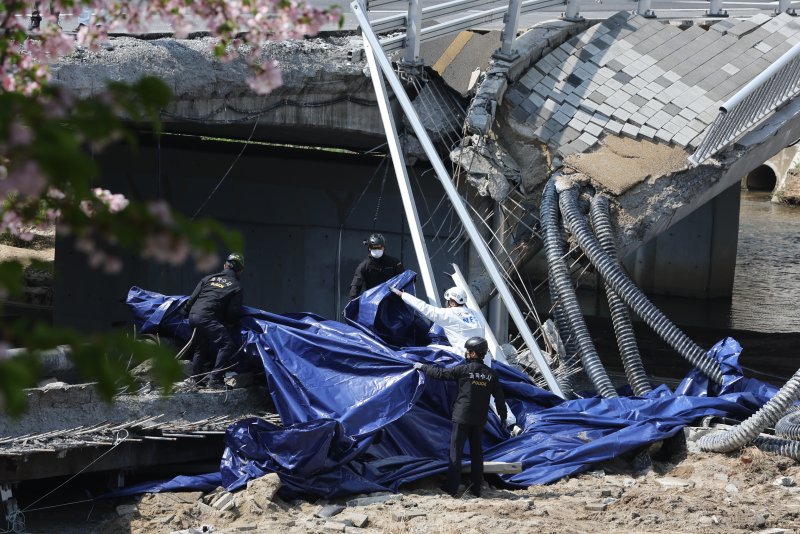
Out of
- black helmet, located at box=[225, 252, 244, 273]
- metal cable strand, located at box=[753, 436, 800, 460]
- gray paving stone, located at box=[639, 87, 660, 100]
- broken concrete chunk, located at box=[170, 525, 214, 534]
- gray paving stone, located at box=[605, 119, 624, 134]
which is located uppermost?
gray paving stone, located at box=[639, 87, 660, 100]

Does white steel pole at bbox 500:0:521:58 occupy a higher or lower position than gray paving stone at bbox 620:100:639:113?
higher

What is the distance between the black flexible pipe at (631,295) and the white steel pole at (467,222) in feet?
3.15

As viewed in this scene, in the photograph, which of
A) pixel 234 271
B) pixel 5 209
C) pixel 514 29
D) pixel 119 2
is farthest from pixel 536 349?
pixel 5 209

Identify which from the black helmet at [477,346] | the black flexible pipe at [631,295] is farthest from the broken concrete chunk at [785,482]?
the black helmet at [477,346]

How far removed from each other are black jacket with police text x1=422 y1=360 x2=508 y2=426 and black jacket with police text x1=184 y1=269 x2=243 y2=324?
201cm

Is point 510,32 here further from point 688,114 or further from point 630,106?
point 688,114

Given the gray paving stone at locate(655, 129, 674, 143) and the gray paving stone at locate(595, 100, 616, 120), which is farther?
the gray paving stone at locate(595, 100, 616, 120)

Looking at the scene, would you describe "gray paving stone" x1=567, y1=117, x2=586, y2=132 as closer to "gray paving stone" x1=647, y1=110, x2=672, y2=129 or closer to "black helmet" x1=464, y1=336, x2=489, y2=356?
"gray paving stone" x1=647, y1=110, x2=672, y2=129

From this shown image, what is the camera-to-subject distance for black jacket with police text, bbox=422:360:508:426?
29.4ft

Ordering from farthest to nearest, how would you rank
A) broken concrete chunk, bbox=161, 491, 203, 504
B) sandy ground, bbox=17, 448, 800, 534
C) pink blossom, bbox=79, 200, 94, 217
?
broken concrete chunk, bbox=161, 491, 203, 504
sandy ground, bbox=17, 448, 800, 534
pink blossom, bbox=79, 200, 94, 217

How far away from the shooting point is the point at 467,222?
451 inches

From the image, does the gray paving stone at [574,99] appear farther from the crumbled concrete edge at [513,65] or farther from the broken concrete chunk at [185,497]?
the broken concrete chunk at [185,497]

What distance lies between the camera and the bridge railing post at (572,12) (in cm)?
1415

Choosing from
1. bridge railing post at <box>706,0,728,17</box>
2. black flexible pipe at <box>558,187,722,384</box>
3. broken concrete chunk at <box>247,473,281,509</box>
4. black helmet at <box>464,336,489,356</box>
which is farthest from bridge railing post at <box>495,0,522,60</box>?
broken concrete chunk at <box>247,473,281,509</box>
